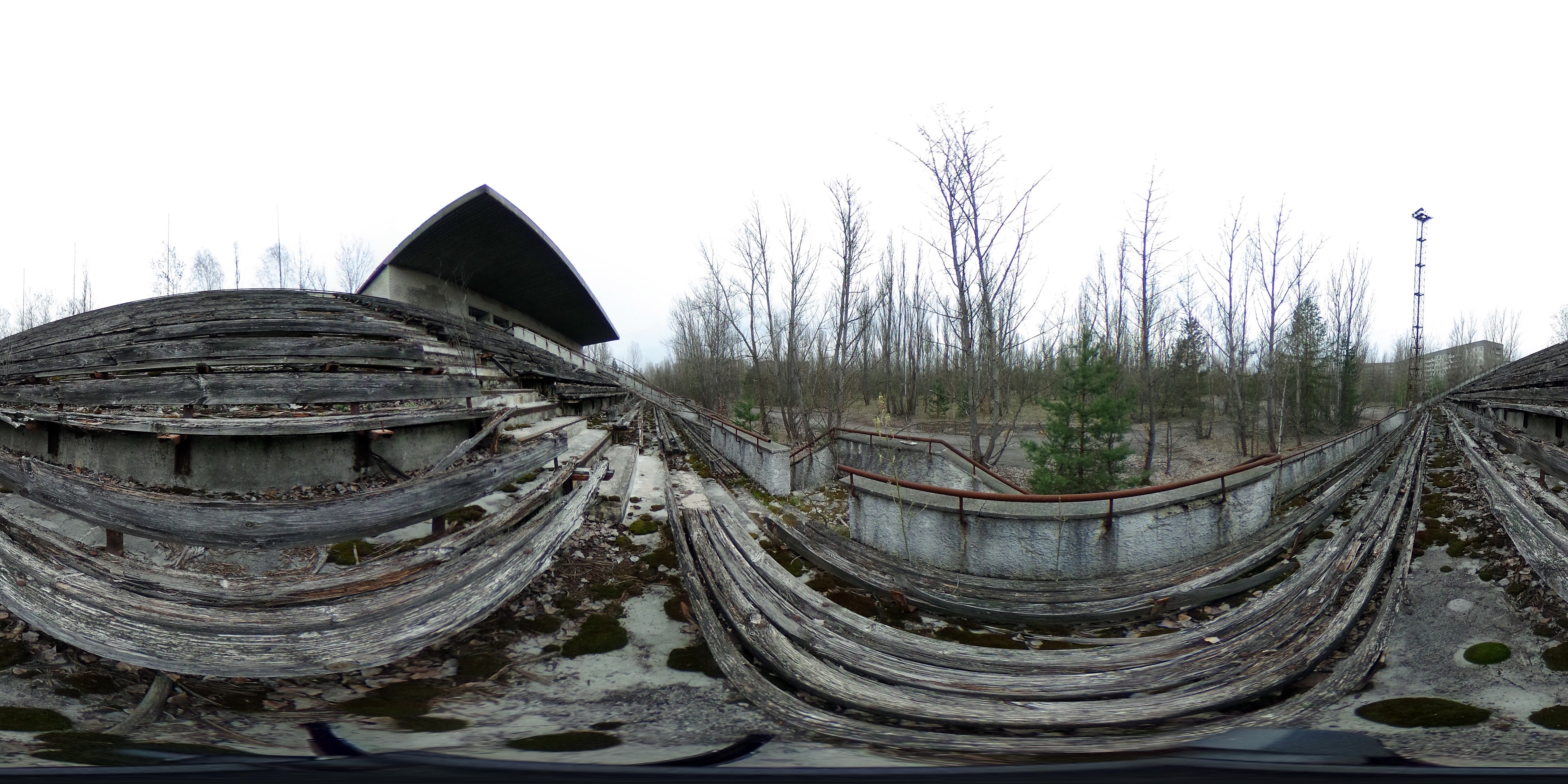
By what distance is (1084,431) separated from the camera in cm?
877

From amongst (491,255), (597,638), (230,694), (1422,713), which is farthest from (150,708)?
(491,255)

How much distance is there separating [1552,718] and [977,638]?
2270mm

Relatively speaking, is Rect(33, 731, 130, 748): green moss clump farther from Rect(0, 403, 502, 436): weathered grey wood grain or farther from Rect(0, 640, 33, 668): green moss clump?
Rect(0, 403, 502, 436): weathered grey wood grain

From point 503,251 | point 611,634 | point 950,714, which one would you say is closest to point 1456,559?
point 950,714

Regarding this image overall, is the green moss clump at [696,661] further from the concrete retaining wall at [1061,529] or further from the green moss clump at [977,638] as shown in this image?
the concrete retaining wall at [1061,529]

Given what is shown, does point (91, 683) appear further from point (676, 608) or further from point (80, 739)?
point (676, 608)

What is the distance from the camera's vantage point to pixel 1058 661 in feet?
8.96

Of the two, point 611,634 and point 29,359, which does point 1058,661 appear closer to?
point 611,634

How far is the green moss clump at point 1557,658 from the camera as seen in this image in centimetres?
247

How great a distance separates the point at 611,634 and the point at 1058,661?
244 centimetres

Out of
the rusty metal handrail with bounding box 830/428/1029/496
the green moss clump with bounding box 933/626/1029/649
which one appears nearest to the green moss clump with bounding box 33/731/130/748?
the green moss clump with bounding box 933/626/1029/649

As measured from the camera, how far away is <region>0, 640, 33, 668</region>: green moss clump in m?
2.36

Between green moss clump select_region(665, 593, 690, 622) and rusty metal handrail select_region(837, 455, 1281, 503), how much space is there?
237 centimetres

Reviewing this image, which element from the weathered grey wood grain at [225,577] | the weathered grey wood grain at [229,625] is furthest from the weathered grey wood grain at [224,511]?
the weathered grey wood grain at [229,625]
